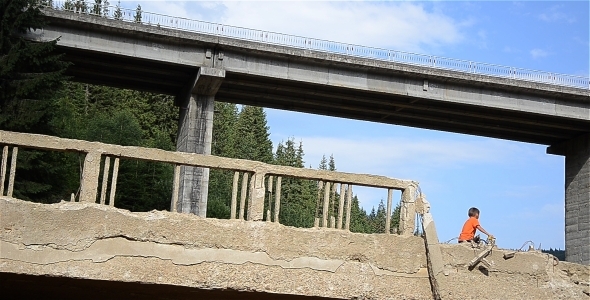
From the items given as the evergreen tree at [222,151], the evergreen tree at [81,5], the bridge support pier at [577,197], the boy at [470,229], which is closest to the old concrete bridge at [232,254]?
the boy at [470,229]

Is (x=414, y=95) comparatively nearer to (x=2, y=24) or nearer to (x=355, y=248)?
(x=2, y=24)

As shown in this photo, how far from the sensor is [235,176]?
820 centimetres

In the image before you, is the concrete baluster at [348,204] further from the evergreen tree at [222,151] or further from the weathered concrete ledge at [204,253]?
the evergreen tree at [222,151]

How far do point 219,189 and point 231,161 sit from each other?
40994 millimetres

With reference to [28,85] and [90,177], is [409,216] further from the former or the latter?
[28,85]

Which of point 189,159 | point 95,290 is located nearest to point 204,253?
point 189,159

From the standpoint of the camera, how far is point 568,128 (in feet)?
119

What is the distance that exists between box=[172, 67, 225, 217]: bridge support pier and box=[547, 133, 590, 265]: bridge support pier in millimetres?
18691

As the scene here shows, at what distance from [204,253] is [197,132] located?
2300 cm

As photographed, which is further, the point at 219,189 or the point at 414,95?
the point at 219,189

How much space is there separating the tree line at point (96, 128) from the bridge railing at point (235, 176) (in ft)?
1.07

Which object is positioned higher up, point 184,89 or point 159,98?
point 159,98

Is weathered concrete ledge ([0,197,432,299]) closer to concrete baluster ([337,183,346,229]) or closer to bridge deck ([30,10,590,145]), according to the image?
concrete baluster ([337,183,346,229])

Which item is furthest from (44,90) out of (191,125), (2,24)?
(191,125)
